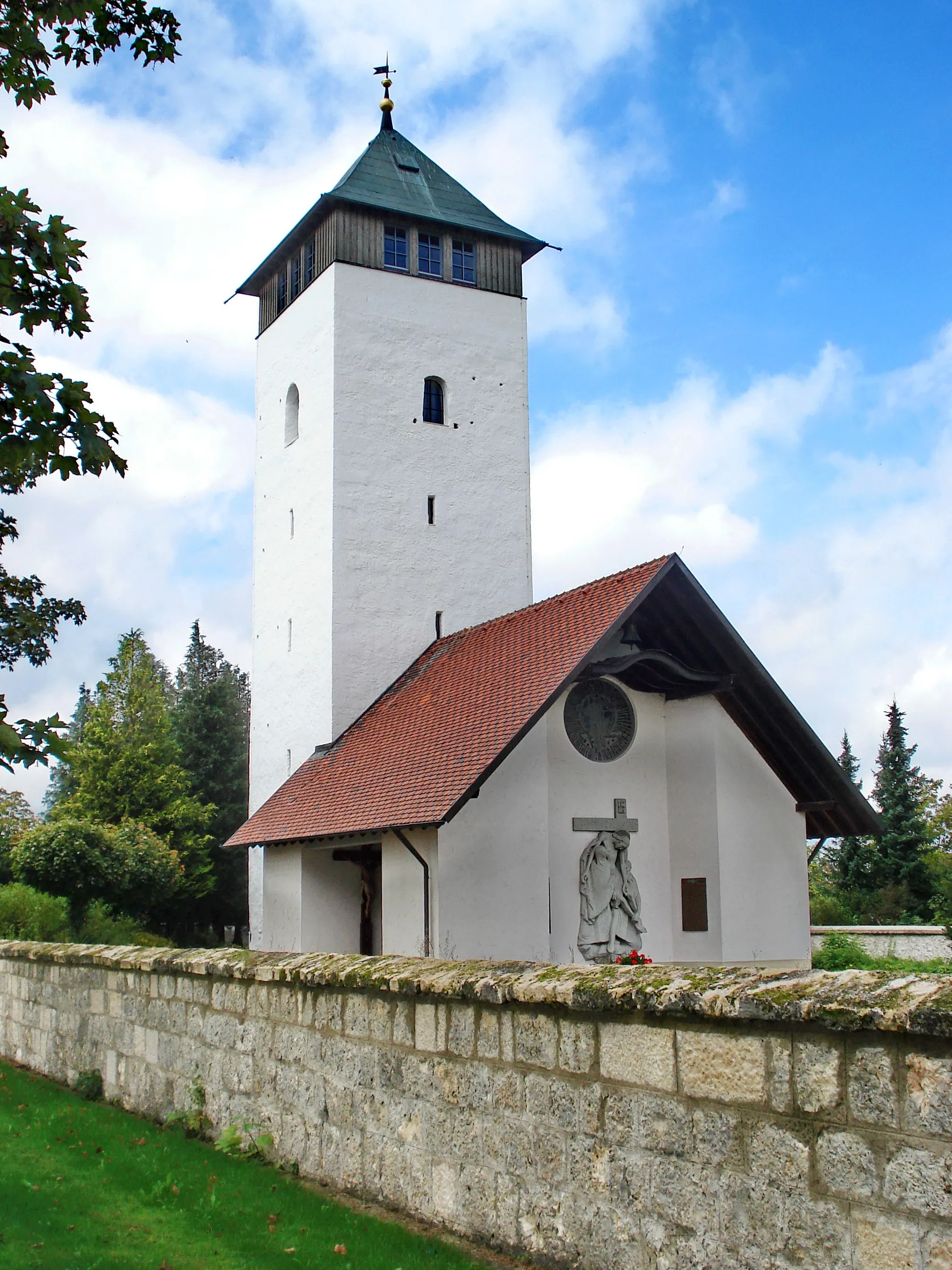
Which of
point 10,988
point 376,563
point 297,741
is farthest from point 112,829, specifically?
point 10,988

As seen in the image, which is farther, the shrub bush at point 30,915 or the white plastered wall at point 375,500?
the white plastered wall at point 375,500

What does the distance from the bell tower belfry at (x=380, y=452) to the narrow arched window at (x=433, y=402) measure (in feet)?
0.10

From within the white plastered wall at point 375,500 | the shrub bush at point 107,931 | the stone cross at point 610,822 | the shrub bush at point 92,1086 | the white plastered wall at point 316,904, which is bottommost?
the shrub bush at point 92,1086

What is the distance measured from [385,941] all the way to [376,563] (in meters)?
7.57

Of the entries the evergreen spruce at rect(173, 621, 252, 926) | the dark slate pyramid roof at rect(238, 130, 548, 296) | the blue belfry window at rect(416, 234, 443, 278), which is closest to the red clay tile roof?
the blue belfry window at rect(416, 234, 443, 278)

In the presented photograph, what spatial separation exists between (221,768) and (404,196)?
2622 cm

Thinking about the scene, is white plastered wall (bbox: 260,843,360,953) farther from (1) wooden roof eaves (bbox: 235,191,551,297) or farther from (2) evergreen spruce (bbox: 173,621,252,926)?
(2) evergreen spruce (bbox: 173,621,252,926)

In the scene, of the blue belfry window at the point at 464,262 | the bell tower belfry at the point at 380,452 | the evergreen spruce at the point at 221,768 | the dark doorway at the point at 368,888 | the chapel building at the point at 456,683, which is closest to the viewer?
the chapel building at the point at 456,683

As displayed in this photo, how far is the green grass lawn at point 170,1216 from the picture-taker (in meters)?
5.33

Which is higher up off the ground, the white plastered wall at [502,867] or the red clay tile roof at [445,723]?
the red clay tile roof at [445,723]

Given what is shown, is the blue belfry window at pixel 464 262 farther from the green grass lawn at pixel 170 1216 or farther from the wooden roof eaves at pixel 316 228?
the green grass lawn at pixel 170 1216

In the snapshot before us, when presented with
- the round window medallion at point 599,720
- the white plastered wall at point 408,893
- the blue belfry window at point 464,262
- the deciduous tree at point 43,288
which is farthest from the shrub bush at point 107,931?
the deciduous tree at point 43,288

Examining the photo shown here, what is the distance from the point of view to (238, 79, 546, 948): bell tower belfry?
70.2 ft

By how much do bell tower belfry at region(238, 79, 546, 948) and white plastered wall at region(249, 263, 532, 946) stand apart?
0.11 feet
